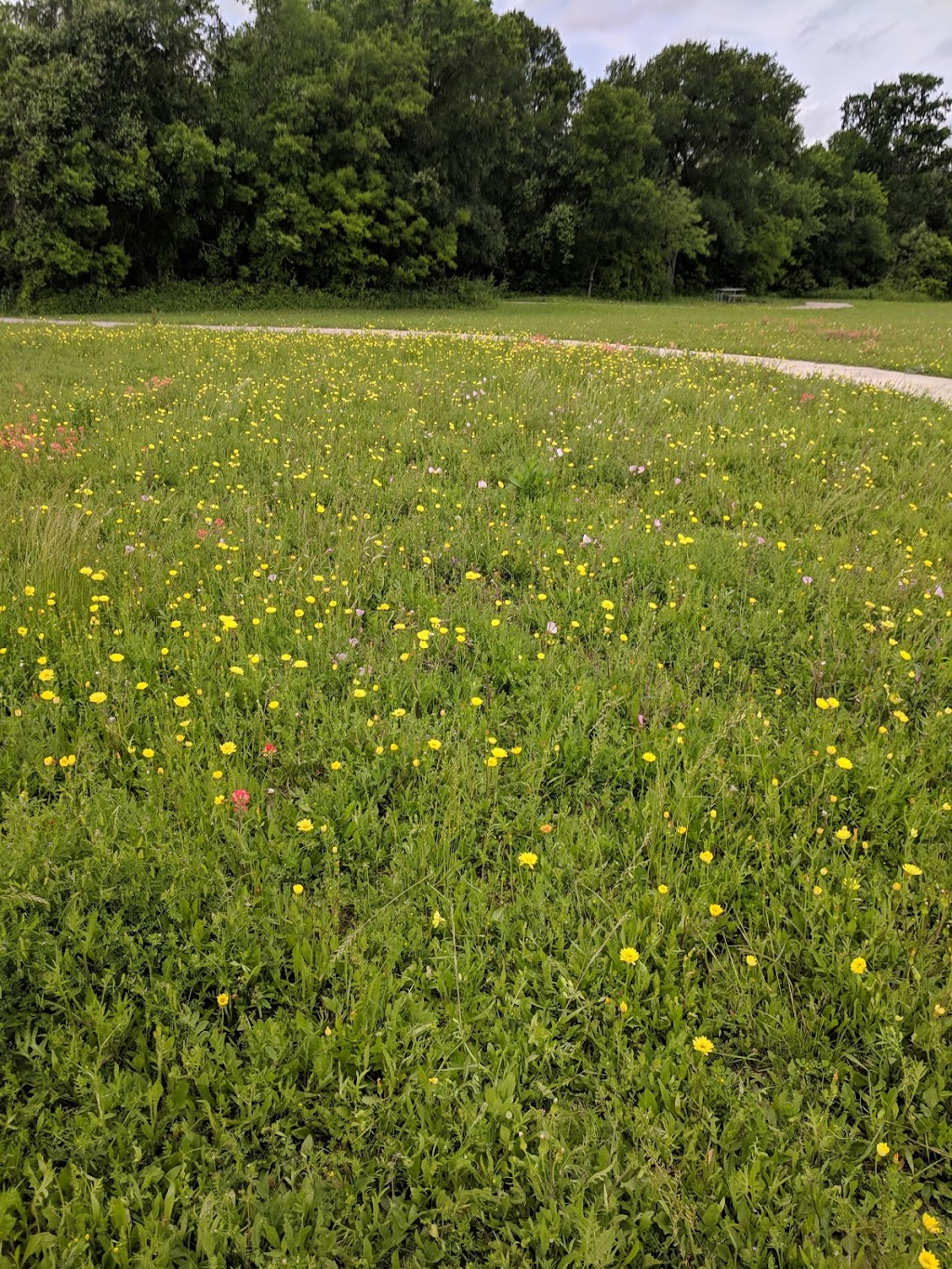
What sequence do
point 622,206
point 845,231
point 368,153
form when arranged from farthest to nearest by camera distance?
point 845,231 → point 622,206 → point 368,153

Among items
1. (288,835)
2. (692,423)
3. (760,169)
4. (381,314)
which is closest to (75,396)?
(692,423)

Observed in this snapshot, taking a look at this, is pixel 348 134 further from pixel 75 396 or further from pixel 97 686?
pixel 97 686

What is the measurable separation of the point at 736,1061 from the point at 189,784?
2.02 m

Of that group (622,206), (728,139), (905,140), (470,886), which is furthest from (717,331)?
(905,140)

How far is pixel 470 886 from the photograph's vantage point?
2.39 metres

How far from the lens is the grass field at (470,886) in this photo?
1.68 meters

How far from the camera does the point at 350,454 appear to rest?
619cm

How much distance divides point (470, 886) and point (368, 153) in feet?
112

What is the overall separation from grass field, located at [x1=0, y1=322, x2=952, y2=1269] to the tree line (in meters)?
26.2

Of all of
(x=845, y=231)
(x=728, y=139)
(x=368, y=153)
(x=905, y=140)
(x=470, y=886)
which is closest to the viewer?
(x=470, y=886)

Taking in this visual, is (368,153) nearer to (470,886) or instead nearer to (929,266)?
(470,886)

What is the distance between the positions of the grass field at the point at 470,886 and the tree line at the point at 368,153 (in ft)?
85.9

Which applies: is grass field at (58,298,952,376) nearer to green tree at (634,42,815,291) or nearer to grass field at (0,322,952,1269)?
grass field at (0,322,952,1269)

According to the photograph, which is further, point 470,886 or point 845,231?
point 845,231
